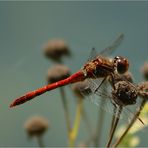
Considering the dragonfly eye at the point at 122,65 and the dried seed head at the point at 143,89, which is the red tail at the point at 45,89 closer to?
the dragonfly eye at the point at 122,65

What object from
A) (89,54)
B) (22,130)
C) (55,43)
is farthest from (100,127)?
(55,43)

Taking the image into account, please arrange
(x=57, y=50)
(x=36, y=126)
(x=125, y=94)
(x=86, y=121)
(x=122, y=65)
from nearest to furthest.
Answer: (x=125, y=94) < (x=122, y=65) < (x=86, y=121) < (x=36, y=126) < (x=57, y=50)

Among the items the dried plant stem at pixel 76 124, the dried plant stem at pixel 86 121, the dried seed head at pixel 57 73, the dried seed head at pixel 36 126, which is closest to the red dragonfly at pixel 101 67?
the dried plant stem at pixel 76 124

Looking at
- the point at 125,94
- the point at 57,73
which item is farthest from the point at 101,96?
the point at 57,73

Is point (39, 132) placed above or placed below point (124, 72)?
below

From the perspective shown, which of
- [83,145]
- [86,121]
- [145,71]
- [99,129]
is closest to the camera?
[99,129]

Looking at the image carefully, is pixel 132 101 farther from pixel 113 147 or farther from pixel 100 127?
pixel 100 127

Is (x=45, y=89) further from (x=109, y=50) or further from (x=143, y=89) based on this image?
(x=143, y=89)

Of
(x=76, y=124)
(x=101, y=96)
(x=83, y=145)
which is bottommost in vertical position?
(x=83, y=145)
